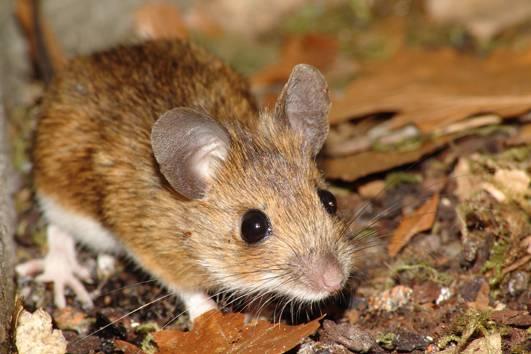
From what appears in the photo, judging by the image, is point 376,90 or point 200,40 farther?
point 200,40

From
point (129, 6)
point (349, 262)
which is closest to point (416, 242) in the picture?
point (349, 262)

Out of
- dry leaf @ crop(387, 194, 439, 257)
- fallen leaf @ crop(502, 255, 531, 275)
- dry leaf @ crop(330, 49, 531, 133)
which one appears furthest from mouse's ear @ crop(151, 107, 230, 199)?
dry leaf @ crop(330, 49, 531, 133)

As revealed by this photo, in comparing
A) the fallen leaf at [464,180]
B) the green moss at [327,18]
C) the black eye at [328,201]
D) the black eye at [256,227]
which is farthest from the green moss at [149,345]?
the green moss at [327,18]

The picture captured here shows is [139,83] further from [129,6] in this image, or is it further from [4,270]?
[129,6]

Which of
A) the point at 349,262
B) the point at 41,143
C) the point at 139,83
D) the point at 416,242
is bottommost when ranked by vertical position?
the point at 416,242

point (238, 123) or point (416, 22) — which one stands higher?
point (238, 123)

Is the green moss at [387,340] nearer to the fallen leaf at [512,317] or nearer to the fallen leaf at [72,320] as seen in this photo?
the fallen leaf at [512,317]

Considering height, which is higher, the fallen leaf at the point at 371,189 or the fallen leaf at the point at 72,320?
the fallen leaf at the point at 371,189
